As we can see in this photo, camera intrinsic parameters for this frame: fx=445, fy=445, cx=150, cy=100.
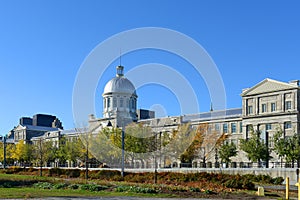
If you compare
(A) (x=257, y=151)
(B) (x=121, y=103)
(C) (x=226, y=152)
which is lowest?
(C) (x=226, y=152)

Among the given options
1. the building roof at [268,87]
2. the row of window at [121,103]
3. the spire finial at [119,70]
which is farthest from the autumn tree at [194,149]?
the spire finial at [119,70]

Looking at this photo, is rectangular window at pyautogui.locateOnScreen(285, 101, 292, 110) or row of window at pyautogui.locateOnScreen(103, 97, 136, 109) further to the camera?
row of window at pyautogui.locateOnScreen(103, 97, 136, 109)

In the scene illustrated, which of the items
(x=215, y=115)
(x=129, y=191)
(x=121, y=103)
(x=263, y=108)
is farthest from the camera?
(x=121, y=103)

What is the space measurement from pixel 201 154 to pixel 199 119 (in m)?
15.2

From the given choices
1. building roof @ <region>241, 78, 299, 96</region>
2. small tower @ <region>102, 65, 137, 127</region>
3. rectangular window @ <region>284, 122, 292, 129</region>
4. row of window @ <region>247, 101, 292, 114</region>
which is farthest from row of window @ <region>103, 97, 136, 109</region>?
rectangular window @ <region>284, 122, 292, 129</region>

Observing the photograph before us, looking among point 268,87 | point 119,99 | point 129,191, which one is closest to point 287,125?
point 268,87

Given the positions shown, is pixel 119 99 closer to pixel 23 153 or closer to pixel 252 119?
pixel 23 153

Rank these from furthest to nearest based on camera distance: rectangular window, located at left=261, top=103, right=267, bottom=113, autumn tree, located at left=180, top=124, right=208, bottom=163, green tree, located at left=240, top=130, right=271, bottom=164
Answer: rectangular window, located at left=261, top=103, right=267, bottom=113 → autumn tree, located at left=180, top=124, right=208, bottom=163 → green tree, located at left=240, top=130, right=271, bottom=164

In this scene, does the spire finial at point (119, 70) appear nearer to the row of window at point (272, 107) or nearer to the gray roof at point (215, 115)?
the gray roof at point (215, 115)

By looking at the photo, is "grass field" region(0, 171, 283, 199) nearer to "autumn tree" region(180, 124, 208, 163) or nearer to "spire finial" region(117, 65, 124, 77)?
"autumn tree" region(180, 124, 208, 163)

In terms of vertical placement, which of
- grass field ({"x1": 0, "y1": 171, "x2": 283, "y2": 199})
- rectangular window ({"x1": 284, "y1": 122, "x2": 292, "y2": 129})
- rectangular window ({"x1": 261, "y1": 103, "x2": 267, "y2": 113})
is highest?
rectangular window ({"x1": 261, "y1": 103, "x2": 267, "y2": 113})

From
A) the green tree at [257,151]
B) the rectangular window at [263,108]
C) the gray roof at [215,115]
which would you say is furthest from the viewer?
the gray roof at [215,115]

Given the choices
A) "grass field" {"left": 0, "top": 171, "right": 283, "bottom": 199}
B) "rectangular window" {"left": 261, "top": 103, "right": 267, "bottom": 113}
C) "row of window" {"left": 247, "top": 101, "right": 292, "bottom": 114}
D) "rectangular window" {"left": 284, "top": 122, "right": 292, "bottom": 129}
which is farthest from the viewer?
"rectangular window" {"left": 261, "top": 103, "right": 267, "bottom": 113}

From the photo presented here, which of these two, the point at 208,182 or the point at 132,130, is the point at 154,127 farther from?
the point at 208,182
